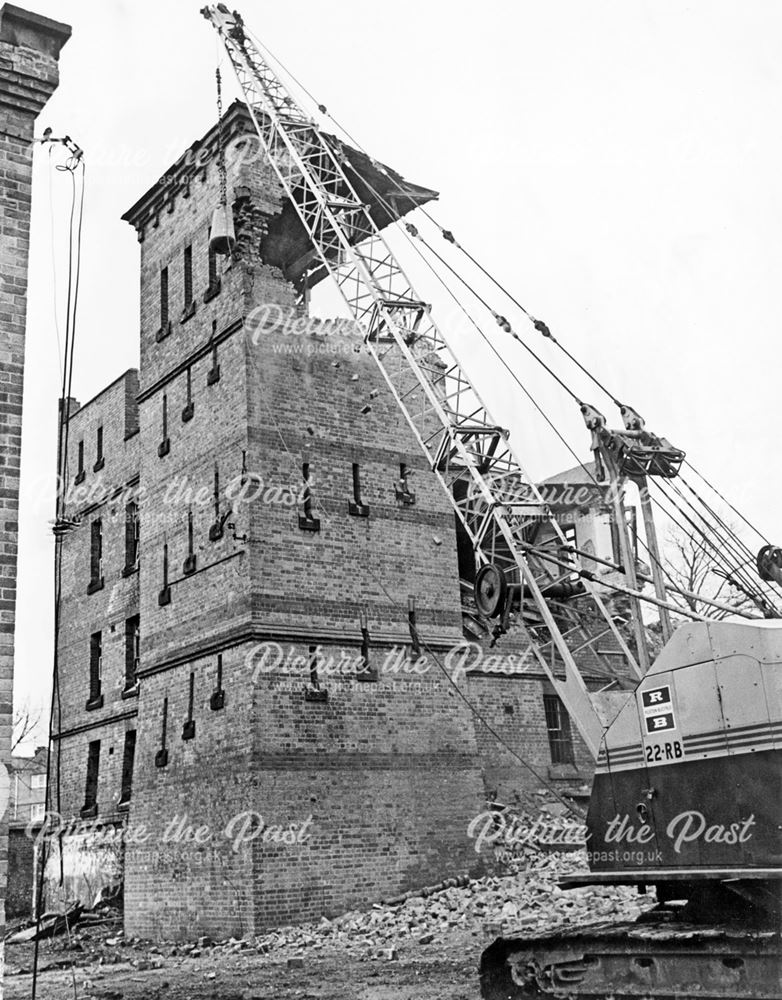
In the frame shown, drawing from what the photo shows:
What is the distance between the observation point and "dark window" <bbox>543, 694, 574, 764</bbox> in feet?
72.1

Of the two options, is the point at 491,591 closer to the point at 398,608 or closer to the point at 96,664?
the point at 398,608

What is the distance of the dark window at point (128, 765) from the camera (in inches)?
885

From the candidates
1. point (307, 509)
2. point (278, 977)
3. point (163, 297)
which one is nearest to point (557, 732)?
point (307, 509)

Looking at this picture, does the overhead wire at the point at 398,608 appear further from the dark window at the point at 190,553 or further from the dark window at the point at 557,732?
the dark window at the point at 190,553

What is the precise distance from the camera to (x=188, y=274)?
22.6 m

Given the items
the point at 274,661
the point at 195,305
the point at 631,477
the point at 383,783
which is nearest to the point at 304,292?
the point at 195,305

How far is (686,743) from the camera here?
32.1ft

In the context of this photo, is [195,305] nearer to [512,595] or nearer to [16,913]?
[512,595]

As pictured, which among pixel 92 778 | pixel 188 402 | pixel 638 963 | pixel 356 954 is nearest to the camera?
pixel 638 963

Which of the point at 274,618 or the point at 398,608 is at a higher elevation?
the point at 398,608

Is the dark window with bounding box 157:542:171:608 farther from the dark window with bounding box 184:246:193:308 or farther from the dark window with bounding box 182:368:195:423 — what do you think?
the dark window with bounding box 184:246:193:308

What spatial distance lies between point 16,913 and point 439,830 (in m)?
14.8

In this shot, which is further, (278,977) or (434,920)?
(434,920)

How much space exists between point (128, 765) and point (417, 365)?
11.1 meters
